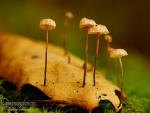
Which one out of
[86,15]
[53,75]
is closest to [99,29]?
[53,75]

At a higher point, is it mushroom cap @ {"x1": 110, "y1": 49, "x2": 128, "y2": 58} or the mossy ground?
mushroom cap @ {"x1": 110, "y1": 49, "x2": 128, "y2": 58}

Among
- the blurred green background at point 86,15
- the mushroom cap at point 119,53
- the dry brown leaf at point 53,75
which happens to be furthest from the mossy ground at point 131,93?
the blurred green background at point 86,15

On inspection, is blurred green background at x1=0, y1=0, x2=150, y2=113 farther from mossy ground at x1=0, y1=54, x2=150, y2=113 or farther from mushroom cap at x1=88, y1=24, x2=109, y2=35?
mushroom cap at x1=88, y1=24, x2=109, y2=35

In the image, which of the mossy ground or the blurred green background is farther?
the blurred green background

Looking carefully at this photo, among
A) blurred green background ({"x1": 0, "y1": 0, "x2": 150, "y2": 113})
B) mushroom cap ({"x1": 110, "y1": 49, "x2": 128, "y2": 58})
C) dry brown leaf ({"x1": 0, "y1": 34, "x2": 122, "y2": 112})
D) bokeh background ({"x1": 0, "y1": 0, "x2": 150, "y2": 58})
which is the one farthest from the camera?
bokeh background ({"x1": 0, "y1": 0, "x2": 150, "y2": 58})

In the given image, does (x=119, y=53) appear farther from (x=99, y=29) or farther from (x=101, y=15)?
(x=101, y=15)

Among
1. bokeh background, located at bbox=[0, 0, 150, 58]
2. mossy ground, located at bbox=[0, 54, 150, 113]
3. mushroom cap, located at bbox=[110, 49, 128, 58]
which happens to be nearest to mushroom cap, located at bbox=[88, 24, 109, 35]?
mushroom cap, located at bbox=[110, 49, 128, 58]

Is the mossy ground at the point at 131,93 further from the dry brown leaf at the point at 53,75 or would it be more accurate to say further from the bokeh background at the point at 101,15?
the bokeh background at the point at 101,15
